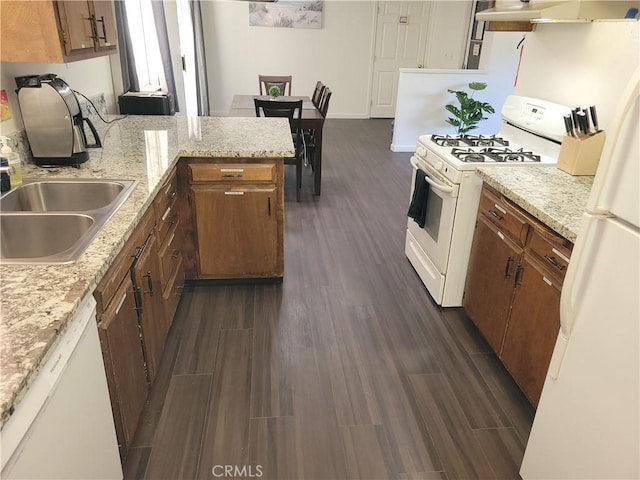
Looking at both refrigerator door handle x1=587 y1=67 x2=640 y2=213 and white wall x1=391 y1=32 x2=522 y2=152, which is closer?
refrigerator door handle x1=587 y1=67 x2=640 y2=213

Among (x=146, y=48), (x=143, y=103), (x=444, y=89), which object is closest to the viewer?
(x=143, y=103)

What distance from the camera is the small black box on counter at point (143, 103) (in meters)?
3.36

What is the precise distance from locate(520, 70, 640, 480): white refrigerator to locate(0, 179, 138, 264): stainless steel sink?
1482 mm

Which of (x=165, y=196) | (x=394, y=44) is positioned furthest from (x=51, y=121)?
(x=394, y=44)

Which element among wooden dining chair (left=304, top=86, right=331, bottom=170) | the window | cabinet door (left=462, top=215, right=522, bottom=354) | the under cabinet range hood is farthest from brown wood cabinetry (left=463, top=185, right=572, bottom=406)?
the window

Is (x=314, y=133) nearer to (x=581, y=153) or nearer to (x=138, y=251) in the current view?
(x=581, y=153)

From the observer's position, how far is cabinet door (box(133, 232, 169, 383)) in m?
1.80

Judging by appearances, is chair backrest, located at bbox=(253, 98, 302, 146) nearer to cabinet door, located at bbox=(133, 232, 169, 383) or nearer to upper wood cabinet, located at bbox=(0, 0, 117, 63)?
upper wood cabinet, located at bbox=(0, 0, 117, 63)

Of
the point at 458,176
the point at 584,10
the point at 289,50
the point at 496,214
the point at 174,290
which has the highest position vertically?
the point at 584,10

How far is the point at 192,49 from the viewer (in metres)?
6.62

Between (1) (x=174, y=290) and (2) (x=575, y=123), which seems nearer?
(2) (x=575, y=123)

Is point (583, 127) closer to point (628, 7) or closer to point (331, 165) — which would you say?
point (628, 7)

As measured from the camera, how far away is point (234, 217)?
2680 millimetres

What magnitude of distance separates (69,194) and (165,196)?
431mm
